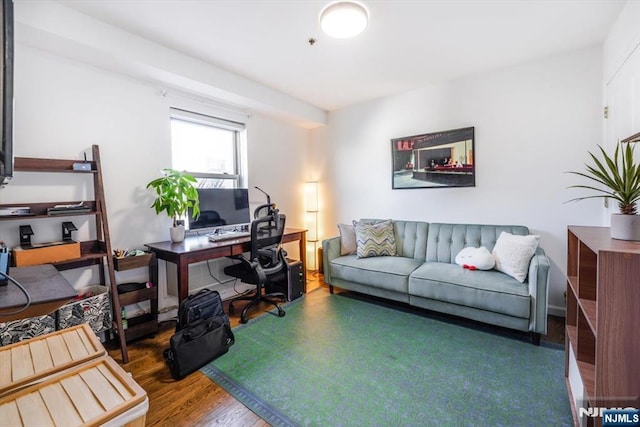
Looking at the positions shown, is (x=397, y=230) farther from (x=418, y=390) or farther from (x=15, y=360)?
(x=15, y=360)

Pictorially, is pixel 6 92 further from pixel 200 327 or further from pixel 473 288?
pixel 473 288

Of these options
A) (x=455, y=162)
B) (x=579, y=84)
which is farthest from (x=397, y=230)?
(x=579, y=84)

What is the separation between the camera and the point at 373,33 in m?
2.19

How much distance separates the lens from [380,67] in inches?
110

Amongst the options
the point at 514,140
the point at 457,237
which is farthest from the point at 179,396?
the point at 514,140

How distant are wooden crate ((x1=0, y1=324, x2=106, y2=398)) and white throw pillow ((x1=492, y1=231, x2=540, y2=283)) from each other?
2.70 m

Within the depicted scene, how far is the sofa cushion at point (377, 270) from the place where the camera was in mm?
2715

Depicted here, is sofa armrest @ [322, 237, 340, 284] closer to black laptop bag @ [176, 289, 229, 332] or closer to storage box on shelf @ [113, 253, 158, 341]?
black laptop bag @ [176, 289, 229, 332]

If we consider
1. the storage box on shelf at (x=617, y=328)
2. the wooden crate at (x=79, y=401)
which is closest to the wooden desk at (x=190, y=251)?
the wooden crate at (x=79, y=401)

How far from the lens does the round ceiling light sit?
1841 mm

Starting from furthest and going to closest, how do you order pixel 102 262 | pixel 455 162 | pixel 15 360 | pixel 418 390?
pixel 455 162 < pixel 102 262 < pixel 418 390 < pixel 15 360

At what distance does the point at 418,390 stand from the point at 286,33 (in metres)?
2.63

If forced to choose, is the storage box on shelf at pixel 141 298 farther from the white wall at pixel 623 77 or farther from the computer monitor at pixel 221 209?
the white wall at pixel 623 77

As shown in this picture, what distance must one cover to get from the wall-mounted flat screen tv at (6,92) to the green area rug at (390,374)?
155 centimetres
